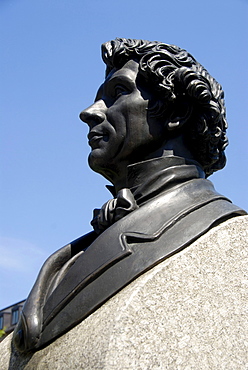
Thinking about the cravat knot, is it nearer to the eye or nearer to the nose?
the nose

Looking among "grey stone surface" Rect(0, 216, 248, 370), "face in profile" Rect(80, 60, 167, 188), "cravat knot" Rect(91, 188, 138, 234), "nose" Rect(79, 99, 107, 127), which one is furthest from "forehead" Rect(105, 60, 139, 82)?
"grey stone surface" Rect(0, 216, 248, 370)

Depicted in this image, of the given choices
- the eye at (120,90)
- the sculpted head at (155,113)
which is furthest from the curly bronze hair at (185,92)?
the eye at (120,90)

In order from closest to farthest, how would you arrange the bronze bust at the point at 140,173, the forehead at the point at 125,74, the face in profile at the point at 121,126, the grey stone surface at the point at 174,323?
1. the grey stone surface at the point at 174,323
2. the bronze bust at the point at 140,173
3. the face in profile at the point at 121,126
4. the forehead at the point at 125,74

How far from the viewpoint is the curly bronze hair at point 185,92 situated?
14.7ft

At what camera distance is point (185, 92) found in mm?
4523

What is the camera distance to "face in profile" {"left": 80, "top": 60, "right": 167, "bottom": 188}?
4461 mm

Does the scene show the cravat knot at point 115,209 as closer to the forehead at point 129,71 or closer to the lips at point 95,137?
the lips at point 95,137

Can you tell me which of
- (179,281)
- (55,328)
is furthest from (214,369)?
(55,328)

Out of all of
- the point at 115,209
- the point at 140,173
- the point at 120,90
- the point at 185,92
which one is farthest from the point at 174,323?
the point at 120,90

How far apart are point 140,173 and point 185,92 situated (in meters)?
0.64

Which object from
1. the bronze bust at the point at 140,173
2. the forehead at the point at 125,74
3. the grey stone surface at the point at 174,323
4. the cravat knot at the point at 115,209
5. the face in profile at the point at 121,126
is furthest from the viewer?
the forehead at the point at 125,74

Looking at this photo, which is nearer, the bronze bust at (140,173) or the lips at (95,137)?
the bronze bust at (140,173)

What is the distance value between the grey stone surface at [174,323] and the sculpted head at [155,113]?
93 centimetres

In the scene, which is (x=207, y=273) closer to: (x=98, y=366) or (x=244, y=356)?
(x=244, y=356)
